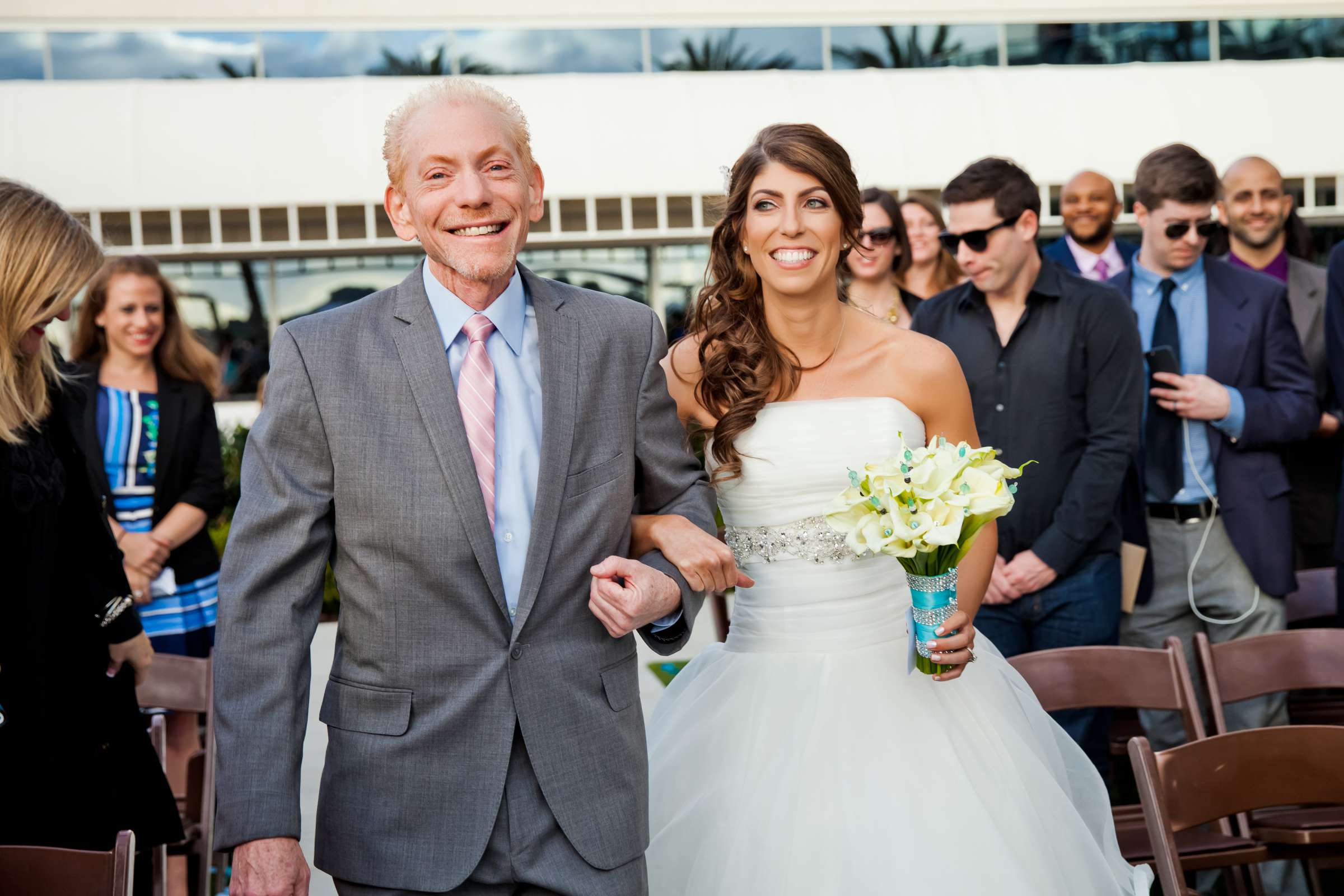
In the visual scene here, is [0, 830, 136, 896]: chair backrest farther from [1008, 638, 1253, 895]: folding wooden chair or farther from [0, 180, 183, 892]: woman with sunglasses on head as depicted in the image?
[1008, 638, 1253, 895]: folding wooden chair

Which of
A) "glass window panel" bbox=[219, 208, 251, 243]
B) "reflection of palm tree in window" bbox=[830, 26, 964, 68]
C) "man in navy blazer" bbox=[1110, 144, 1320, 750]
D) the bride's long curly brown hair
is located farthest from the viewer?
"reflection of palm tree in window" bbox=[830, 26, 964, 68]

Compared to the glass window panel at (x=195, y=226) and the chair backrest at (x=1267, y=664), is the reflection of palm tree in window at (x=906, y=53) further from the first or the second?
the chair backrest at (x=1267, y=664)

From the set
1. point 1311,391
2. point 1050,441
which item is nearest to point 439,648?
point 1050,441

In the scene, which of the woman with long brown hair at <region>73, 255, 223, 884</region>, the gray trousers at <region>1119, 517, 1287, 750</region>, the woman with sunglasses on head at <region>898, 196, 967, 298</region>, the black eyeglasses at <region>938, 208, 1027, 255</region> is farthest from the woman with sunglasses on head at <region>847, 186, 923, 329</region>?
the woman with long brown hair at <region>73, 255, 223, 884</region>

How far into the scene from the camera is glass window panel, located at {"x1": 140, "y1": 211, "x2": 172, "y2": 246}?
14.4 m

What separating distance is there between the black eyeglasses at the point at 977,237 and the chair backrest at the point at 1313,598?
1.94 meters

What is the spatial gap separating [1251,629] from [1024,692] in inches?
72.7

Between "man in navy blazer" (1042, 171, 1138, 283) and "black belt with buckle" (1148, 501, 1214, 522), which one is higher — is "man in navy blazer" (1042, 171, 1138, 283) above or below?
above

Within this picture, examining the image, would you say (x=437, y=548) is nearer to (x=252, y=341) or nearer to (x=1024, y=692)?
(x=1024, y=692)

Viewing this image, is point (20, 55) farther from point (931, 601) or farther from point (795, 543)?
point (931, 601)

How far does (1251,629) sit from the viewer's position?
476 cm

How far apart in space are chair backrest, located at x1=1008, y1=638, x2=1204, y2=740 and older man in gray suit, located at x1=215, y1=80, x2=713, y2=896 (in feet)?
5.70

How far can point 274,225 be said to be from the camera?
1461 centimetres

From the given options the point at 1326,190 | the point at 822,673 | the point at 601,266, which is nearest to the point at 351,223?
the point at 601,266
